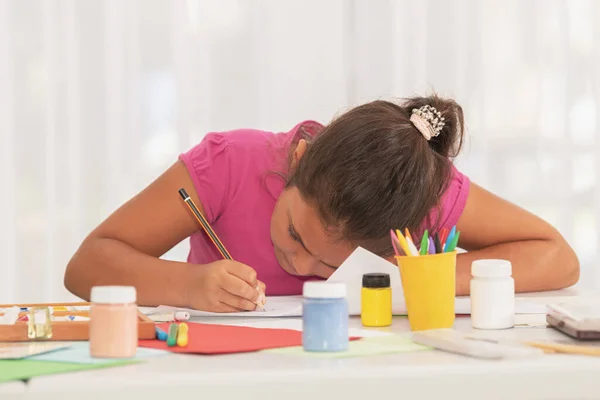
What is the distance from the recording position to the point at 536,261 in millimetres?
1387

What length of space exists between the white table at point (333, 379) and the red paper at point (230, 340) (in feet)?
0.15

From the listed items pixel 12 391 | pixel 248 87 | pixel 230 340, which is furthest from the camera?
pixel 248 87

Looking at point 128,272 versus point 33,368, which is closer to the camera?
point 33,368

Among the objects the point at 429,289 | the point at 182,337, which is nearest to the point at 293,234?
the point at 429,289

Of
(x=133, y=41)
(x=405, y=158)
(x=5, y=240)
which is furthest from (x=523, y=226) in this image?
(x=5, y=240)

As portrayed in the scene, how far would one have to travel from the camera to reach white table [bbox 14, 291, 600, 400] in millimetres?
672

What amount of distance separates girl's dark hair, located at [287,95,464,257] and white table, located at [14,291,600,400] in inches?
16.3

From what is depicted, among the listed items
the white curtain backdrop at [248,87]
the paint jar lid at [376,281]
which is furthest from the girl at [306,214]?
the white curtain backdrop at [248,87]

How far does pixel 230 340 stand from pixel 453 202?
2.18 ft

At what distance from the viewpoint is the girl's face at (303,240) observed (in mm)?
1249

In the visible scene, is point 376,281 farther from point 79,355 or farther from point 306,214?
point 79,355

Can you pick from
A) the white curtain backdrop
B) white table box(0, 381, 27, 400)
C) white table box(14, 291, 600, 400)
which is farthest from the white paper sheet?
the white curtain backdrop

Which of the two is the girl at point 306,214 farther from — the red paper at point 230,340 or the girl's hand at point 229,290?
the red paper at point 230,340

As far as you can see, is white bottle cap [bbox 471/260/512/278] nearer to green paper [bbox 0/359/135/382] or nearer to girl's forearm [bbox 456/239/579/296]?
girl's forearm [bbox 456/239/579/296]
